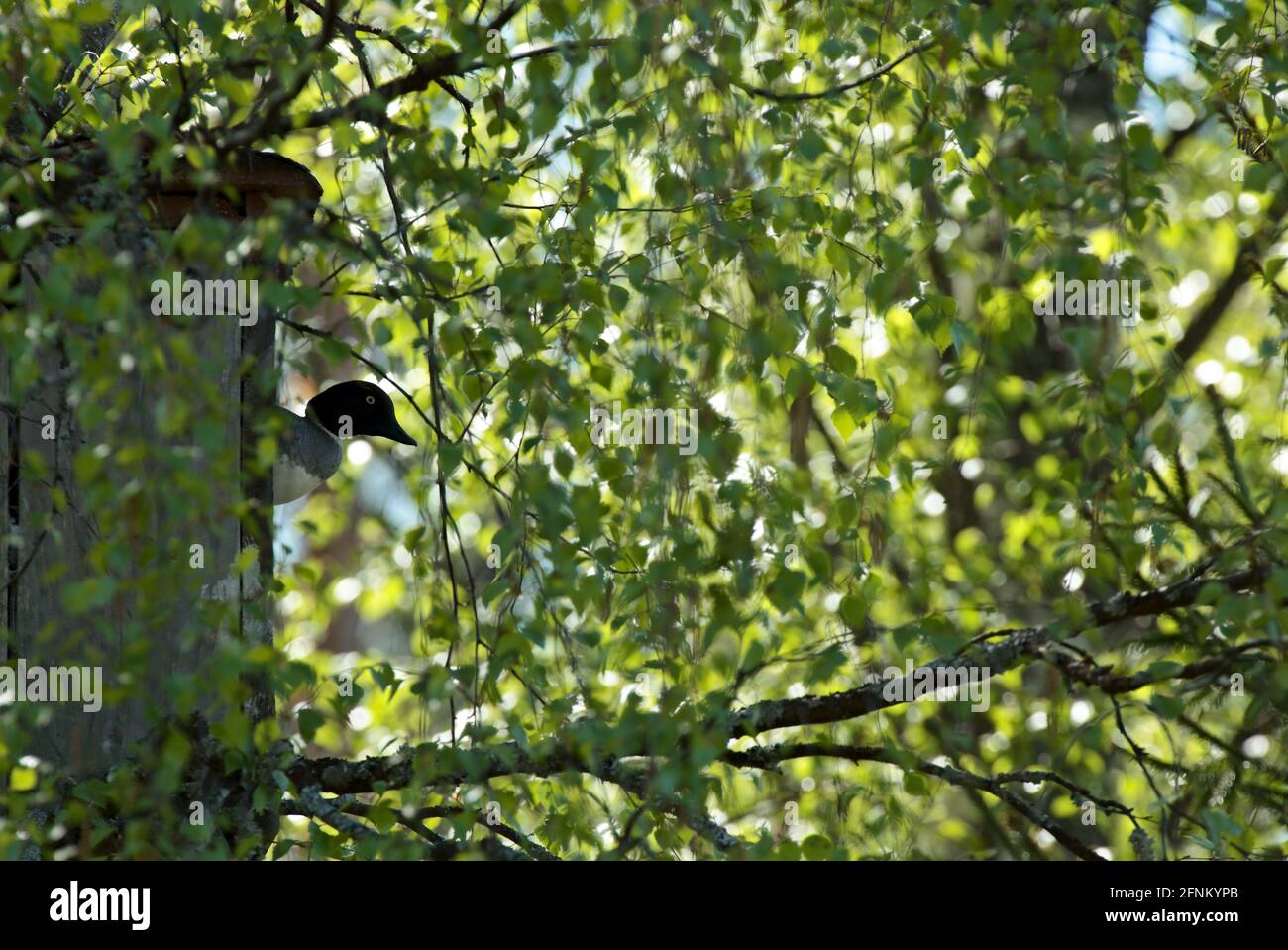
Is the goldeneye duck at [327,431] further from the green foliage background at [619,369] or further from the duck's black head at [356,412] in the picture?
the green foliage background at [619,369]

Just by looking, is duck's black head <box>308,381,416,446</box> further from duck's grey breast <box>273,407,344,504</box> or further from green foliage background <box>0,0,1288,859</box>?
green foliage background <box>0,0,1288,859</box>

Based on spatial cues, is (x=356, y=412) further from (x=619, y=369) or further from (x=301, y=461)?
(x=619, y=369)

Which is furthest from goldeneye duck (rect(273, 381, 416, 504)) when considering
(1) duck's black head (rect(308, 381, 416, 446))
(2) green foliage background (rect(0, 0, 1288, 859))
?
(2) green foliage background (rect(0, 0, 1288, 859))

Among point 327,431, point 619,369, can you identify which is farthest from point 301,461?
point 619,369

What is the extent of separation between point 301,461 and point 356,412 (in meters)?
0.28

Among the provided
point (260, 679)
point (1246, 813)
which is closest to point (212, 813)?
point (260, 679)

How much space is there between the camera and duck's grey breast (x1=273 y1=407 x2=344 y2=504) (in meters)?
3.43

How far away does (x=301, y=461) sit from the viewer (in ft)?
11.4

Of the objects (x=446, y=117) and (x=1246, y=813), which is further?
(x=446, y=117)

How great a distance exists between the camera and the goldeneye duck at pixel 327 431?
3.46 meters

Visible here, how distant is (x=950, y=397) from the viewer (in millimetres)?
4660

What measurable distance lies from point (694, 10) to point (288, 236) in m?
0.83

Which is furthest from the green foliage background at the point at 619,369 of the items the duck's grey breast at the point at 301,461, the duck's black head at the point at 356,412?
the duck's grey breast at the point at 301,461
